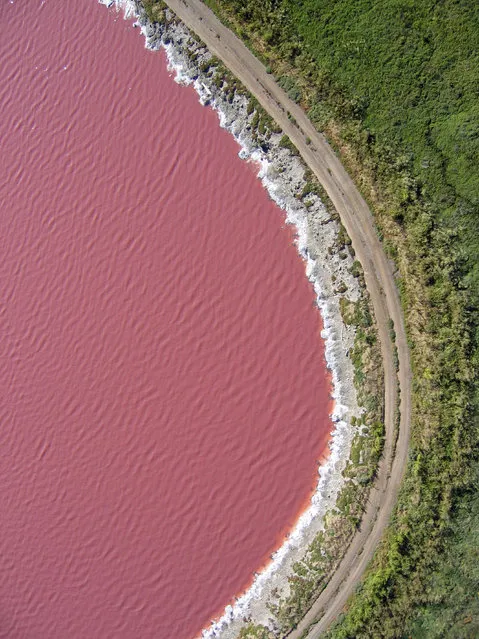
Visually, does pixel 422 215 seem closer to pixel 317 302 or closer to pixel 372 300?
pixel 372 300

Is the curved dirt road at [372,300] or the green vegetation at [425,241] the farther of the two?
the curved dirt road at [372,300]

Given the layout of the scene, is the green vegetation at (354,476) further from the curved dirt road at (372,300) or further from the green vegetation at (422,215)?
the green vegetation at (422,215)

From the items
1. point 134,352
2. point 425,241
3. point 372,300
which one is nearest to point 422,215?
point 425,241

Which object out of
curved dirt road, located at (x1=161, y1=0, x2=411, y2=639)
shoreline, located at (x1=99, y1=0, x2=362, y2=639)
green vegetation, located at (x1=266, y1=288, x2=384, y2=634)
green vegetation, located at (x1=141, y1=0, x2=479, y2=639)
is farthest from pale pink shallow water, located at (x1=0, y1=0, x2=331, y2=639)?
green vegetation, located at (x1=141, y1=0, x2=479, y2=639)

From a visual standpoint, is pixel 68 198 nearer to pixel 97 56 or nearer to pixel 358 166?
pixel 97 56

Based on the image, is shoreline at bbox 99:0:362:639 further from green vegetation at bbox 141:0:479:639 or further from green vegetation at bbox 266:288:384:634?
green vegetation at bbox 141:0:479:639

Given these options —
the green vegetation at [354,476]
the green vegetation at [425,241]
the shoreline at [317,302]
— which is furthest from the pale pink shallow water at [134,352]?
the green vegetation at [425,241]
